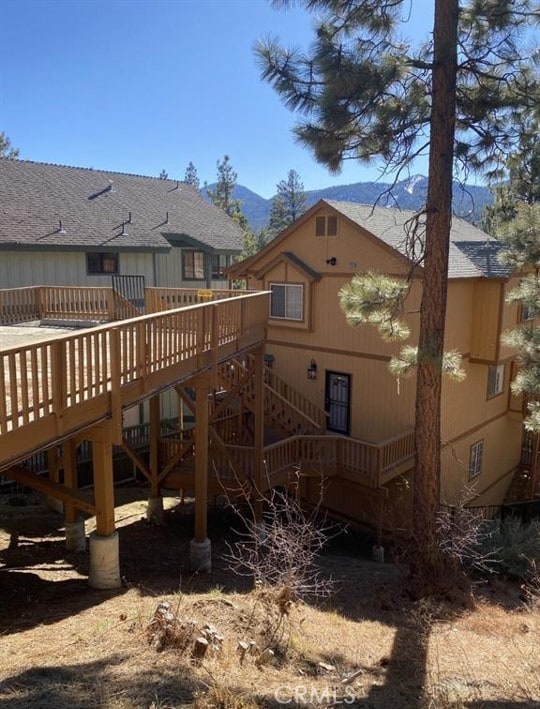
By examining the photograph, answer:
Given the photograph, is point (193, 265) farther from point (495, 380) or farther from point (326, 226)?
point (495, 380)

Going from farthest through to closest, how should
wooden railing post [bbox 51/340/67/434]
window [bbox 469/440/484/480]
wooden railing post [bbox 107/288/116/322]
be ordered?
window [bbox 469/440/484/480]
wooden railing post [bbox 107/288/116/322]
wooden railing post [bbox 51/340/67/434]

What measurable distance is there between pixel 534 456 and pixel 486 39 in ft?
48.2

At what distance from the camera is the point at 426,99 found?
31.3 ft

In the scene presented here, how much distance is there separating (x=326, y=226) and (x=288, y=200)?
198 ft

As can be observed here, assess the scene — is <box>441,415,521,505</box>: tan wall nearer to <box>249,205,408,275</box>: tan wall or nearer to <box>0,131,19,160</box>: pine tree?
<box>249,205,408,275</box>: tan wall

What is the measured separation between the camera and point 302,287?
16.1m

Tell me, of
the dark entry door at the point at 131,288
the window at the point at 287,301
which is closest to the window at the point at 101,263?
the dark entry door at the point at 131,288

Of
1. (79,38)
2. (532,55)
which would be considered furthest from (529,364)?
(79,38)

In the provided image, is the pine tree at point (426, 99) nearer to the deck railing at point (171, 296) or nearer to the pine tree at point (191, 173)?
the deck railing at point (171, 296)

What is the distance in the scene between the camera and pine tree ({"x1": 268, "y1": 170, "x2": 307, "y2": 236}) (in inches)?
2830

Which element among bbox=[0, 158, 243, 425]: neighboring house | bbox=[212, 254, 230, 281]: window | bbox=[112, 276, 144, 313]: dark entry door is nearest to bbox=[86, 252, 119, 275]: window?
bbox=[0, 158, 243, 425]: neighboring house

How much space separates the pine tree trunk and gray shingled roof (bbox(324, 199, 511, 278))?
3.74 m

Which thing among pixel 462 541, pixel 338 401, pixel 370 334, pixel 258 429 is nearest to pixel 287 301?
pixel 370 334

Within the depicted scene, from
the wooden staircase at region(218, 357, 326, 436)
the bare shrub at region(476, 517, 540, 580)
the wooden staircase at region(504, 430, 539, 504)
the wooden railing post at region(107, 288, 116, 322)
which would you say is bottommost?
the wooden staircase at region(504, 430, 539, 504)
